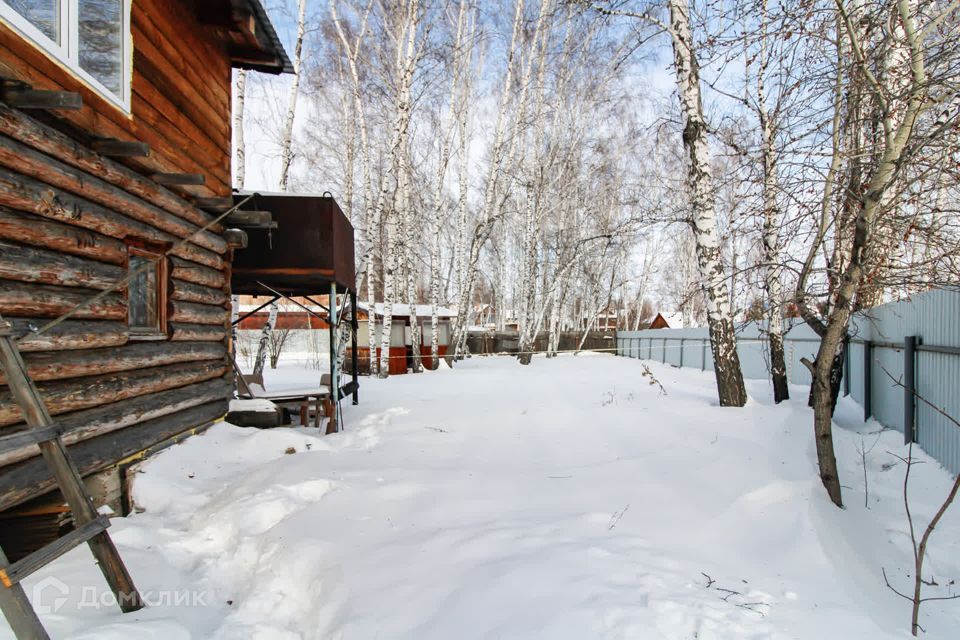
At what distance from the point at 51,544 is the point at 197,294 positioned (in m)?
4.12

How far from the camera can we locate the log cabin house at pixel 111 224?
3262 mm

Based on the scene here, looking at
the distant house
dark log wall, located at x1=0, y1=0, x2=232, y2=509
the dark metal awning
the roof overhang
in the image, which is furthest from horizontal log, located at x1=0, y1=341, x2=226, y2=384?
the distant house

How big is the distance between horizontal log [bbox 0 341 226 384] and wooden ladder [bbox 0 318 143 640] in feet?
3.15

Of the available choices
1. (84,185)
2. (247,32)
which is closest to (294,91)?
(247,32)

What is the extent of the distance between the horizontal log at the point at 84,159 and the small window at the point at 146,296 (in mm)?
526

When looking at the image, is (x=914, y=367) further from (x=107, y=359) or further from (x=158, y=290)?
(x=158, y=290)

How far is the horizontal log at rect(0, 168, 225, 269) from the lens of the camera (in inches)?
125

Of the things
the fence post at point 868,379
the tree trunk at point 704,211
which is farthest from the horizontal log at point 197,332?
the fence post at point 868,379

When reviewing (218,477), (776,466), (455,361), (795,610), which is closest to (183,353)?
(218,477)

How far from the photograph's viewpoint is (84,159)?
385 cm

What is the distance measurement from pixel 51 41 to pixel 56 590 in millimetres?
3490

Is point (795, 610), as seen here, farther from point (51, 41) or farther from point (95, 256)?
point (51, 41)

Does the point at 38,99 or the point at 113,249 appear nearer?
the point at 38,99

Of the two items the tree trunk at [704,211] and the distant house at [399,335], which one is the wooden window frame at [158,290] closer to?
the tree trunk at [704,211]
